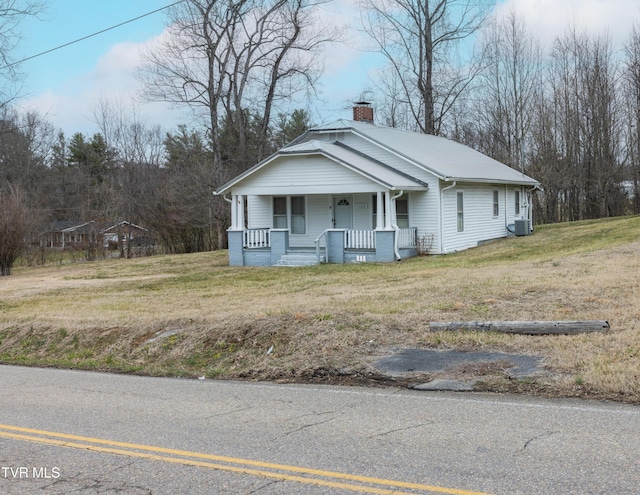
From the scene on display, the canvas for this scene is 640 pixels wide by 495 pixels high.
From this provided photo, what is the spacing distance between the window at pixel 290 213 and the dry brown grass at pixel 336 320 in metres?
7.05

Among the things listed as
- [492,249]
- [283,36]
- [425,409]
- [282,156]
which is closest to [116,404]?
[425,409]

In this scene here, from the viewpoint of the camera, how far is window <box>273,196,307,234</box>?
2780cm

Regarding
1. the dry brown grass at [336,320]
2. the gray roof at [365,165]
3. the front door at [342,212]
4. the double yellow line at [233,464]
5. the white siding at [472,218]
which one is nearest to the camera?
the double yellow line at [233,464]

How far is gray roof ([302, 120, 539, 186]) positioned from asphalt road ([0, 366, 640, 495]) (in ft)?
61.5

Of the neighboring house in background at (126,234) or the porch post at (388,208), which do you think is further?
the neighboring house in background at (126,234)

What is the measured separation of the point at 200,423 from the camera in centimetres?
701

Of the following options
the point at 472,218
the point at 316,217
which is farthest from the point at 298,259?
the point at 472,218

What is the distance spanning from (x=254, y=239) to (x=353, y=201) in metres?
3.99

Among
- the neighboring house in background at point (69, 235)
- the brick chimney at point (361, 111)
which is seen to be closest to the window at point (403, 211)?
the brick chimney at point (361, 111)

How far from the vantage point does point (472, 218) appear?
2911 centimetres

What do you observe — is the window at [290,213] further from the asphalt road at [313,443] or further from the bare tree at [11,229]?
the asphalt road at [313,443]

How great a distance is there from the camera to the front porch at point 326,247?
24.5 metres

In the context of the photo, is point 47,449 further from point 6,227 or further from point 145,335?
point 6,227

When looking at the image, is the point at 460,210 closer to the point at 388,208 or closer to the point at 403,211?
the point at 403,211
